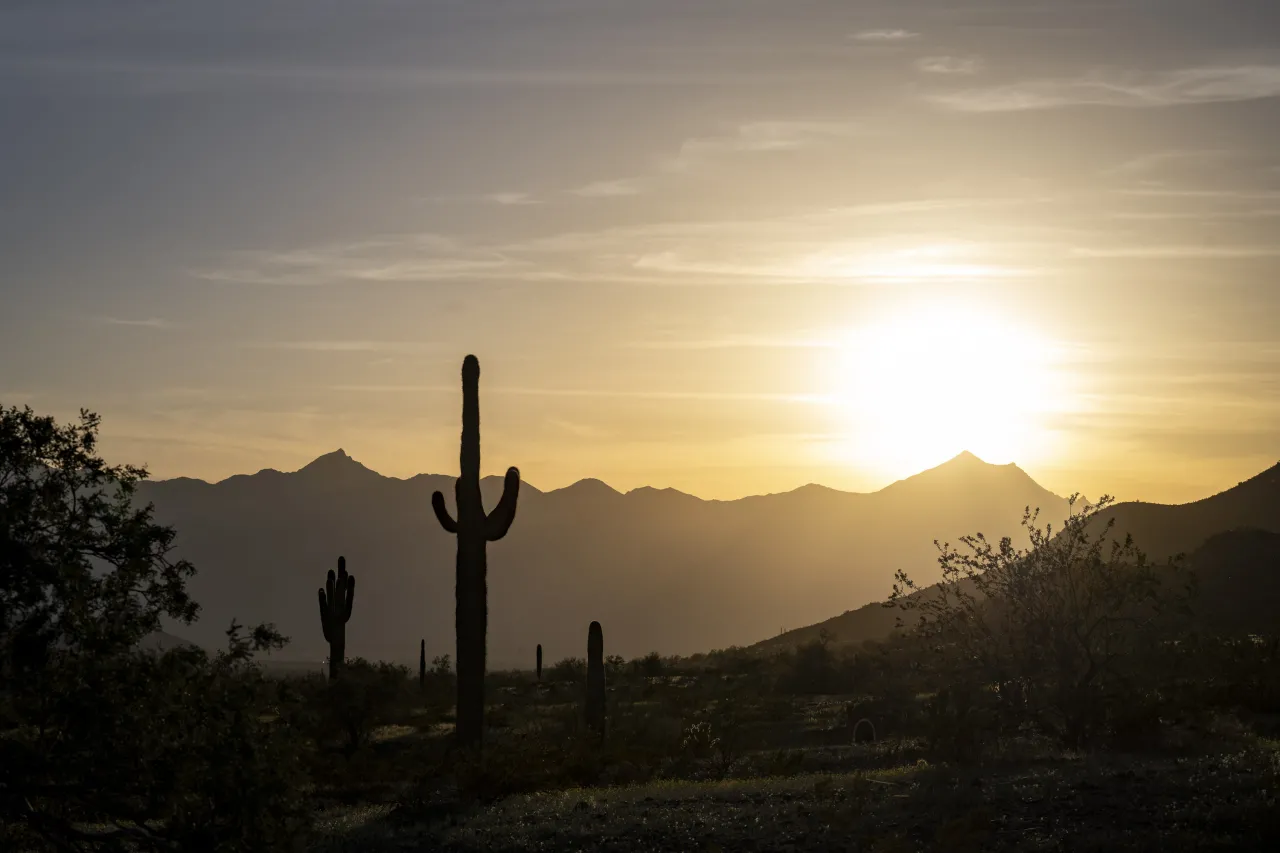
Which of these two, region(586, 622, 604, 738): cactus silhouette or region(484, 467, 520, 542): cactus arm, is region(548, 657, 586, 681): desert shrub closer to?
region(586, 622, 604, 738): cactus silhouette

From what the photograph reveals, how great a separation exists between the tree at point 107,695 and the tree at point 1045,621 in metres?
12.4

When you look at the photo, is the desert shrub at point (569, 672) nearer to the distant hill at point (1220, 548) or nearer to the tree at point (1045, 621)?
the distant hill at point (1220, 548)

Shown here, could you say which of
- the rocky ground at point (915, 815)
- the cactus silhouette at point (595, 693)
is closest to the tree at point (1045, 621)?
the rocky ground at point (915, 815)

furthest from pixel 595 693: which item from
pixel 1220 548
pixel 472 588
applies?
pixel 1220 548

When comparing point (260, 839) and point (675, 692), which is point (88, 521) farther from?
point (675, 692)

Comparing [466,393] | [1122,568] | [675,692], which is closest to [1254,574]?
[675,692]

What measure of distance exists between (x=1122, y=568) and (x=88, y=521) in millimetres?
17316

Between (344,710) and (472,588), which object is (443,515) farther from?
(344,710)

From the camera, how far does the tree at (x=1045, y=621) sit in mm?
20625

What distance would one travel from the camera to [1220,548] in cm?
6119

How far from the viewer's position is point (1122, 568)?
2194cm

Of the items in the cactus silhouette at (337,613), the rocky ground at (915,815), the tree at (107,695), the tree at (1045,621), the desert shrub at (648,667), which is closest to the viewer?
the tree at (107,695)

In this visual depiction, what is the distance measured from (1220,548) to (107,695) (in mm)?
60782

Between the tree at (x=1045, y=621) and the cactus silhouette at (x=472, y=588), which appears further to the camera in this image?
the cactus silhouette at (x=472, y=588)
